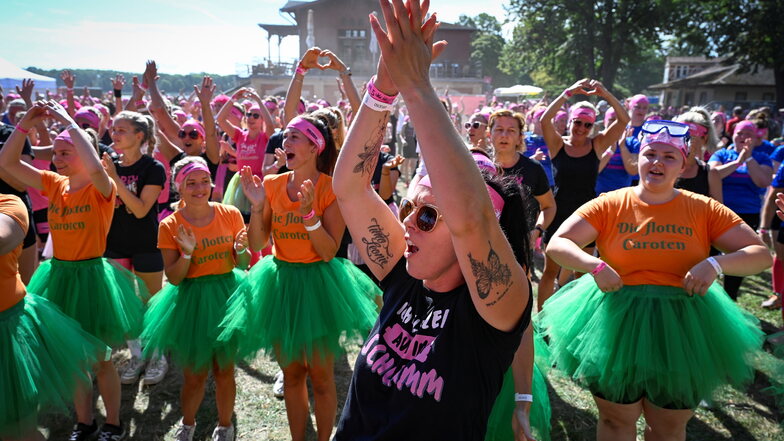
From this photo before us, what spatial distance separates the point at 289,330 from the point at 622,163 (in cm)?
541

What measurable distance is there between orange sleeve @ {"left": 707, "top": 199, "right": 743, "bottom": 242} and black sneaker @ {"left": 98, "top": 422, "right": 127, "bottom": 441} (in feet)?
14.8

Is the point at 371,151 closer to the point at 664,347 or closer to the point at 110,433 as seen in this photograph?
the point at 664,347

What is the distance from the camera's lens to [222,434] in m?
3.89

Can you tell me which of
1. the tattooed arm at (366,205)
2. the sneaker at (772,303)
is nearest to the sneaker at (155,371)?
the tattooed arm at (366,205)

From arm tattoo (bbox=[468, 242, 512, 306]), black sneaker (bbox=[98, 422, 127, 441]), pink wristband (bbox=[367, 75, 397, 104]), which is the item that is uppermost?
pink wristband (bbox=[367, 75, 397, 104])

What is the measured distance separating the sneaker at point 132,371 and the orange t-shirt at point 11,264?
205cm

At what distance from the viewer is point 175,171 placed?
419cm

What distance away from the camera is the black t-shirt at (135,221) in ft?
15.7

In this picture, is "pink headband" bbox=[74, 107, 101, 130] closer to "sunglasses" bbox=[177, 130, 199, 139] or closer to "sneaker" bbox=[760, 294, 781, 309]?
"sunglasses" bbox=[177, 130, 199, 139]

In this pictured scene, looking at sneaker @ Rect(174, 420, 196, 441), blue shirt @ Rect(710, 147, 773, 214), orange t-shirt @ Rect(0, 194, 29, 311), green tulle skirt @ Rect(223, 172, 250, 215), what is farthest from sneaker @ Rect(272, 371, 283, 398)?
blue shirt @ Rect(710, 147, 773, 214)

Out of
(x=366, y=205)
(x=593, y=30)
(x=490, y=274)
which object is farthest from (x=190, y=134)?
(x=593, y=30)

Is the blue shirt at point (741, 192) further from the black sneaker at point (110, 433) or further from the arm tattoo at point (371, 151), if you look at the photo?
the black sneaker at point (110, 433)

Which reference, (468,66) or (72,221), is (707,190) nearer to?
(72,221)

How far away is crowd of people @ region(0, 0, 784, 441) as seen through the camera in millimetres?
1732
